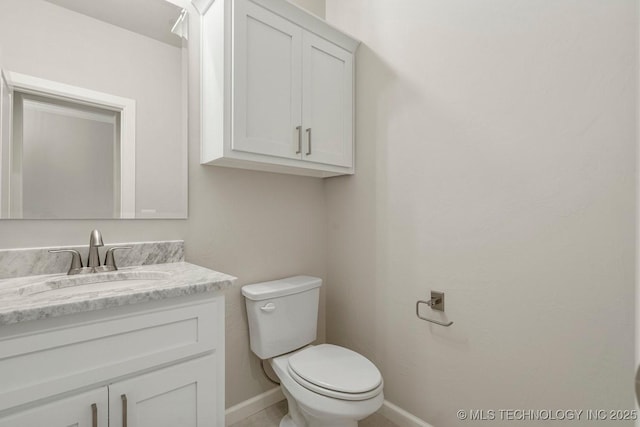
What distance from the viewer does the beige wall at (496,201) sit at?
1.00m

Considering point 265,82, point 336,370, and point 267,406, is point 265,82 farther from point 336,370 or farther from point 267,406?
point 267,406

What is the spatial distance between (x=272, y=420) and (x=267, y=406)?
4.1 inches

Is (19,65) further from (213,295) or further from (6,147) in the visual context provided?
(213,295)

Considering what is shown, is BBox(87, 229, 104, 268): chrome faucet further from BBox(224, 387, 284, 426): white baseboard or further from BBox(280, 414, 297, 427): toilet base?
BBox(280, 414, 297, 427): toilet base

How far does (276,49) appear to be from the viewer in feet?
4.65

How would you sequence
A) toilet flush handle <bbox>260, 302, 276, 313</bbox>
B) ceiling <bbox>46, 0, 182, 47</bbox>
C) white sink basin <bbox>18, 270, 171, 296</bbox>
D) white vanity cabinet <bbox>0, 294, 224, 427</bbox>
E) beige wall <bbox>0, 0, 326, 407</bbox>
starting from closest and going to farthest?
white vanity cabinet <bbox>0, 294, 224, 427</bbox> < white sink basin <bbox>18, 270, 171, 296</bbox> < ceiling <bbox>46, 0, 182, 47</bbox> < beige wall <bbox>0, 0, 326, 407</bbox> < toilet flush handle <bbox>260, 302, 276, 313</bbox>

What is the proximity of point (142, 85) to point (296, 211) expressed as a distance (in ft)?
3.21

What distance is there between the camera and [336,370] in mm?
1298

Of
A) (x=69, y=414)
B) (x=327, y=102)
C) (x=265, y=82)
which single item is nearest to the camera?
(x=69, y=414)

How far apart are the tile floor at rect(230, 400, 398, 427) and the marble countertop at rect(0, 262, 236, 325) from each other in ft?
3.04

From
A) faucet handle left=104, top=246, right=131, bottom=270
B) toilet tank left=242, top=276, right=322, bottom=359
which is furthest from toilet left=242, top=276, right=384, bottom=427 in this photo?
faucet handle left=104, top=246, right=131, bottom=270

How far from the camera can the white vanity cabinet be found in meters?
0.72

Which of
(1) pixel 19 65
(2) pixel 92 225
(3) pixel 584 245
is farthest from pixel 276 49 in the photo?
(3) pixel 584 245

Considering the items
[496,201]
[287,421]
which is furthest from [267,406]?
[496,201]
